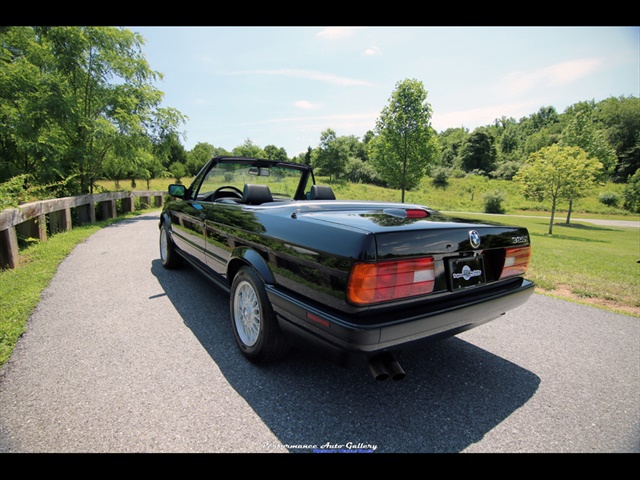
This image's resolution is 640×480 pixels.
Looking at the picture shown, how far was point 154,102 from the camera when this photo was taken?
13.4 meters

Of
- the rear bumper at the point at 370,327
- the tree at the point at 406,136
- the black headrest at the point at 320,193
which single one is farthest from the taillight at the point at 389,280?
the tree at the point at 406,136

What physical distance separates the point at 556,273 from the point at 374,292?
6087mm

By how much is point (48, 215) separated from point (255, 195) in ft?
28.2

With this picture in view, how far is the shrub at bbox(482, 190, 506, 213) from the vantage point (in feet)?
90.7

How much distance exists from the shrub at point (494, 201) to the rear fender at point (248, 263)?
99.9 feet

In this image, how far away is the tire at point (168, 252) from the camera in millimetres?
4668

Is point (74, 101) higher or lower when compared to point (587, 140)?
lower

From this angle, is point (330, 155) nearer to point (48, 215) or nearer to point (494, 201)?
point (494, 201)

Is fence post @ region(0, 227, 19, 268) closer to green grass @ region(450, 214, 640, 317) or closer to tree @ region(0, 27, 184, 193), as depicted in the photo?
tree @ region(0, 27, 184, 193)

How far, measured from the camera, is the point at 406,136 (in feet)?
70.3

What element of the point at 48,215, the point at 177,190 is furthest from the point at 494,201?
the point at 48,215

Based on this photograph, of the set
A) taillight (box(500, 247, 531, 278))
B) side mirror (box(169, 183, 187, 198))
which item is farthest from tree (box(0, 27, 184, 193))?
taillight (box(500, 247, 531, 278))
